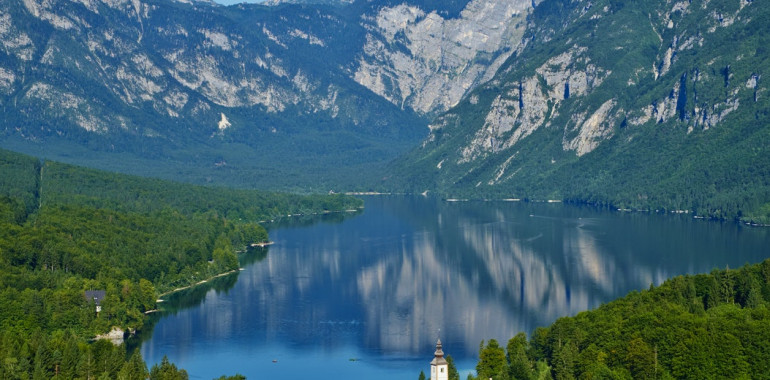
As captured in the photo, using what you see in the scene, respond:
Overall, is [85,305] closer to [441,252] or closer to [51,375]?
[51,375]

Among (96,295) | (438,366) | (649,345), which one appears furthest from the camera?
(96,295)

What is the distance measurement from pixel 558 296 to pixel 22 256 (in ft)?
193

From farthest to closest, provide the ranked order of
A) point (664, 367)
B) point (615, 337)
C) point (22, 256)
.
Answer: point (22, 256)
point (615, 337)
point (664, 367)

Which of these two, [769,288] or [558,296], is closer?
[769,288]

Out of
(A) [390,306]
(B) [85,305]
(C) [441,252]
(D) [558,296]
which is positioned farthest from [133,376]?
(C) [441,252]

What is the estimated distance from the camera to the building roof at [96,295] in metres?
116

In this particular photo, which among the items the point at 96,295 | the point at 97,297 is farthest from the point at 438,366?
the point at 96,295

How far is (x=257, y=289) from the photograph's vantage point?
14050 cm

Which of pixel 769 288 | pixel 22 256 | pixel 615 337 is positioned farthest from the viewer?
pixel 22 256

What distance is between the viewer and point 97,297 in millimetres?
117375

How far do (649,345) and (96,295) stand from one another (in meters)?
58.7

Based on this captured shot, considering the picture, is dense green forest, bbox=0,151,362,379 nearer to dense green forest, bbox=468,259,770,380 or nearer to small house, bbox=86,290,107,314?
small house, bbox=86,290,107,314

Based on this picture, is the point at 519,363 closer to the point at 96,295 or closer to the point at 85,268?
the point at 96,295

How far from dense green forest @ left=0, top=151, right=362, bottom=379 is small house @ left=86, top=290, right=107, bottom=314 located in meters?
0.73
